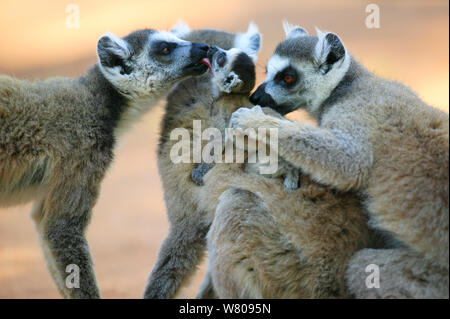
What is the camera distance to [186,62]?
6645mm

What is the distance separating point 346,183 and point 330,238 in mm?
472

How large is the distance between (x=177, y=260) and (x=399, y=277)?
7.81 ft

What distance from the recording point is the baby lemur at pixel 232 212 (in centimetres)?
491

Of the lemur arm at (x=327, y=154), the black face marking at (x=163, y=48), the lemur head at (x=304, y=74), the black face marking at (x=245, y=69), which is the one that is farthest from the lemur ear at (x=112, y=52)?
the lemur arm at (x=327, y=154)

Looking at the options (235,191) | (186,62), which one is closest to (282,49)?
(186,62)

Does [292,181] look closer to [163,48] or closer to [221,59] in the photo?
[221,59]

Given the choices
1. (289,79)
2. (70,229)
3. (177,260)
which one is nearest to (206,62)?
(289,79)

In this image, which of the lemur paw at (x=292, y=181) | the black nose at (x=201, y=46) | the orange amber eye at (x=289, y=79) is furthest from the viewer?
the black nose at (x=201, y=46)

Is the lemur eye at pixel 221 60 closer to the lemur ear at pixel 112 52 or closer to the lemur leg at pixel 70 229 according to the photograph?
the lemur ear at pixel 112 52

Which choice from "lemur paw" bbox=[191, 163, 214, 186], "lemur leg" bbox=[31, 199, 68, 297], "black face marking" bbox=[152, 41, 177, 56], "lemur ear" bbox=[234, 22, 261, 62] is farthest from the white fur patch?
"lemur leg" bbox=[31, 199, 68, 297]

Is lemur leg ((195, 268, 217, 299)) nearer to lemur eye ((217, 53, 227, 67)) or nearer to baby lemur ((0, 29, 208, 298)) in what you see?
baby lemur ((0, 29, 208, 298))

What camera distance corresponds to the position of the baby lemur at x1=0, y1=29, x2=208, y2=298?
18.9 ft

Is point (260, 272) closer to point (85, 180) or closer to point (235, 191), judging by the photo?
point (235, 191)
